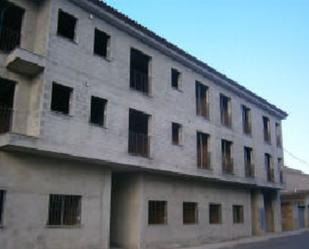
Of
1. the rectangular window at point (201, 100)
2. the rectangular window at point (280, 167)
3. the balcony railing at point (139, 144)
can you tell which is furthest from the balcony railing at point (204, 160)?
the rectangular window at point (280, 167)

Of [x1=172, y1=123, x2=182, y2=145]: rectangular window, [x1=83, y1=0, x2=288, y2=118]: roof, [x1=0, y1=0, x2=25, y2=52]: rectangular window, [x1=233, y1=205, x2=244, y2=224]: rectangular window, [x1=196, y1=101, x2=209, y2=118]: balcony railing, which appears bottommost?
[x1=233, y1=205, x2=244, y2=224]: rectangular window

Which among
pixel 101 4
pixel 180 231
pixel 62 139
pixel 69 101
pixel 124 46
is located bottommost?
pixel 180 231

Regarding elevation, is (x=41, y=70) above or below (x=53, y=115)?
above

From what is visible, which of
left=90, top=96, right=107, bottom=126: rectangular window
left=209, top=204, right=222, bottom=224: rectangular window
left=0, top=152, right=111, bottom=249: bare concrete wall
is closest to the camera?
left=0, top=152, right=111, bottom=249: bare concrete wall

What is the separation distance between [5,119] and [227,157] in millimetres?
15773

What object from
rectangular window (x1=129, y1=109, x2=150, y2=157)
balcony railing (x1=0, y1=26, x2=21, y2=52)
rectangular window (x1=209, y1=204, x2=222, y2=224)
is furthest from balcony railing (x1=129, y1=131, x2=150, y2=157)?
rectangular window (x1=209, y1=204, x2=222, y2=224)

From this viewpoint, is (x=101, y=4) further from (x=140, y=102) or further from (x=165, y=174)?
(x=165, y=174)

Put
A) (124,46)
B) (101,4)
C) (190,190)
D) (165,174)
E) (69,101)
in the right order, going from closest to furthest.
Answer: (69,101) → (101,4) → (124,46) → (165,174) → (190,190)

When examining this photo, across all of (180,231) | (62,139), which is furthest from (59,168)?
(180,231)

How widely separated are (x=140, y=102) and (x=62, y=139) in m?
5.29

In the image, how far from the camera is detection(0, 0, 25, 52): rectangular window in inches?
585

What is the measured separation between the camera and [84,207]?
16.2 meters

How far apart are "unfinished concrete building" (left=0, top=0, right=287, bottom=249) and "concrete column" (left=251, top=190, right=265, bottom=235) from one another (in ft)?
13.2

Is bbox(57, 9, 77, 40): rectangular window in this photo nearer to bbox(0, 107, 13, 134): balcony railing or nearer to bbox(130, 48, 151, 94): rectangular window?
bbox(130, 48, 151, 94): rectangular window
